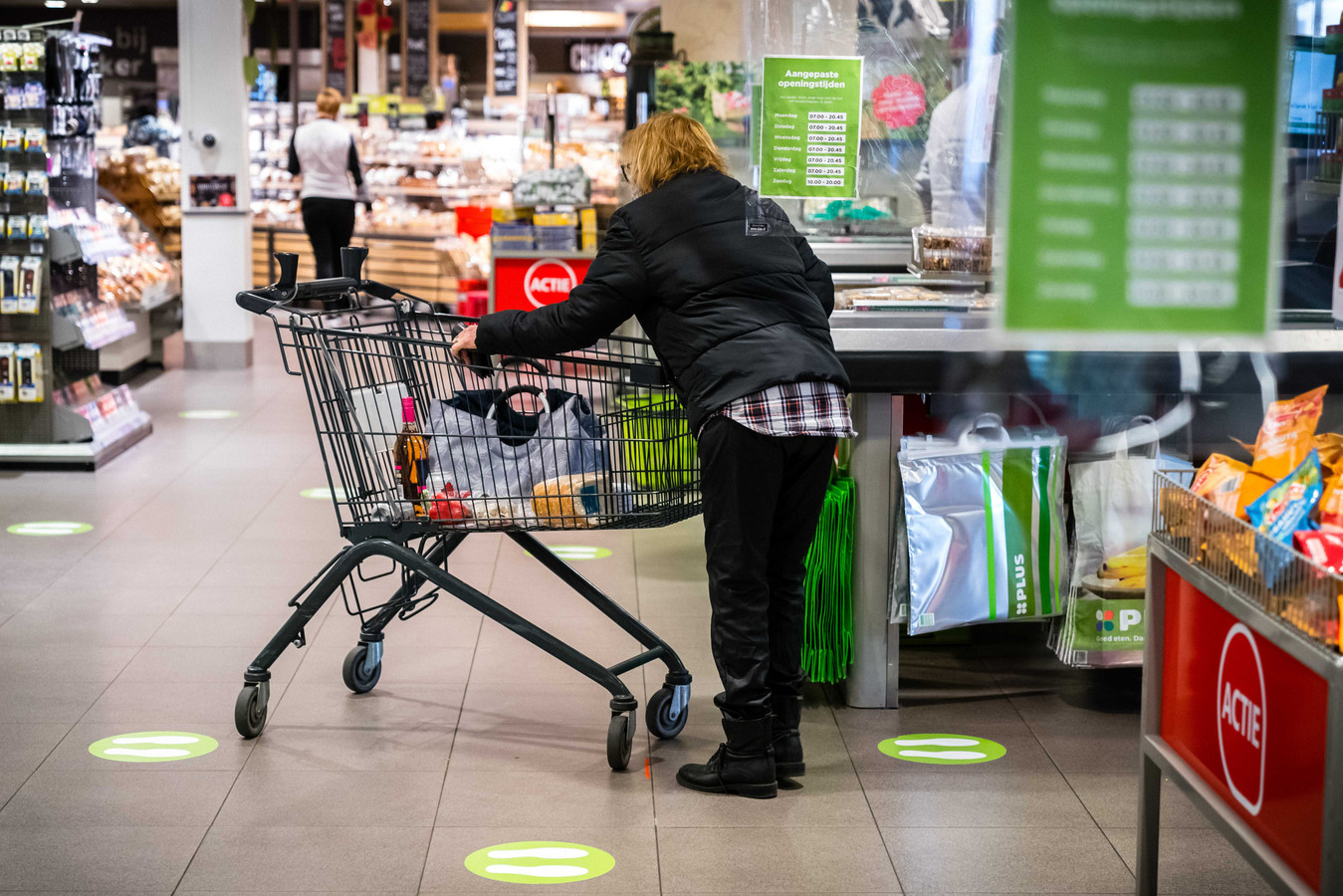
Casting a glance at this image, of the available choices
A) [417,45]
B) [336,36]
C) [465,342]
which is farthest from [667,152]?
[336,36]

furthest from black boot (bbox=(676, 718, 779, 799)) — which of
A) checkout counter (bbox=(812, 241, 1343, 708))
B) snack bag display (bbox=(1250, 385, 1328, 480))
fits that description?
snack bag display (bbox=(1250, 385, 1328, 480))

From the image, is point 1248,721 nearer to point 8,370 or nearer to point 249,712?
point 249,712

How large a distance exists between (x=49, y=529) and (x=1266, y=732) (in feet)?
15.1

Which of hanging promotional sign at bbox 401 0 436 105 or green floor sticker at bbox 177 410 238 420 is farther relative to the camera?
hanging promotional sign at bbox 401 0 436 105

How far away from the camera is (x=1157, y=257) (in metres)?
0.99

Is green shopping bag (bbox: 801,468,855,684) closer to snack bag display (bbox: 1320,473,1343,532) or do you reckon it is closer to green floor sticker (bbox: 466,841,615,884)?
green floor sticker (bbox: 466,841,615,884)

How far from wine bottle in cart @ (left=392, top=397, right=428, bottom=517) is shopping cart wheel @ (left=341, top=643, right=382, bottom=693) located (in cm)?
61

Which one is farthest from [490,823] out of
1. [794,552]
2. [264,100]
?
[264,100]

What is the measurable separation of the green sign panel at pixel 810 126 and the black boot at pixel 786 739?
1.35m

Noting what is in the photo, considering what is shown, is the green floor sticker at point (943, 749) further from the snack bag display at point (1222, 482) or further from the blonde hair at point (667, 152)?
the blonde hair at point (667, 152)

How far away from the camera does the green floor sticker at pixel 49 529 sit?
5.15m

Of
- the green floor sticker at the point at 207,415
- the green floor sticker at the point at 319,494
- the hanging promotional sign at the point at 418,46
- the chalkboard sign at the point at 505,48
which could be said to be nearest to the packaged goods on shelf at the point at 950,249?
the green floor sticker at the point at 319,494

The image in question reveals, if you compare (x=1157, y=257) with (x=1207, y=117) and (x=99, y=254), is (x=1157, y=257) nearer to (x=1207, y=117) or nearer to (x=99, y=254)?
(x=1207, y=117)

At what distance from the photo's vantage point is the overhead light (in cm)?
1698
